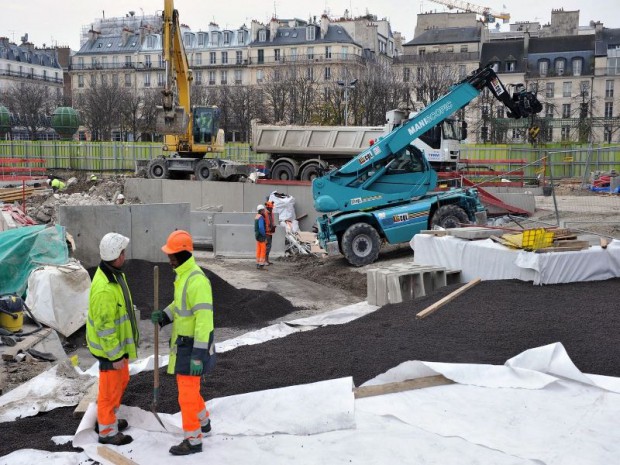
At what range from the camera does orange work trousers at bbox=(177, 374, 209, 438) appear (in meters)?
5.75

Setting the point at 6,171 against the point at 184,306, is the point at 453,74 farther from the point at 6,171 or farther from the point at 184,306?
the point at 184,306

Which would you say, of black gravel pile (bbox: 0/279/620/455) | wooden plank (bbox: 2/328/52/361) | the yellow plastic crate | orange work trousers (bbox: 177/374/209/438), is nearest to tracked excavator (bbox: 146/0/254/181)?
wooden plank (bbox: 2/328/52/361)

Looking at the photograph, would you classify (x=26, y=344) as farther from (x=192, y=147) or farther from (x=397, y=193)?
(x=192, y=147)

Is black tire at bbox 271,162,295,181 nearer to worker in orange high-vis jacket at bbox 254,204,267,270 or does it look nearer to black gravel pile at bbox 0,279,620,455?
worker in orange high-vis jacket at bbox 254,204,267,270

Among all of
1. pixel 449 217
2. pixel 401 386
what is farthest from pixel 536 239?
pixel 449 217

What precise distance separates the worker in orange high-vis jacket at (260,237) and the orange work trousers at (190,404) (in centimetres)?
1260

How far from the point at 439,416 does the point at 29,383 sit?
15.1 ft

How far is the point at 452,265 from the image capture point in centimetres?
1311

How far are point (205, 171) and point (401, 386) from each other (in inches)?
973

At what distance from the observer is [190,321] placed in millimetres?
5793

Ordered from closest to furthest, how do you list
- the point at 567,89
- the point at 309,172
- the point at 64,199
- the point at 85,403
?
the point at 85,403
the point at 309,172
the point at 64,199
the point at 567,89

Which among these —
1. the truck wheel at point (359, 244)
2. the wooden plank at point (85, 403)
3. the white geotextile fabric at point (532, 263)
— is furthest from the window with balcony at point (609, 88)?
the wooden plank at point (85, 403)

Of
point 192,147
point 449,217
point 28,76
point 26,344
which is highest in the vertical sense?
point 28,76

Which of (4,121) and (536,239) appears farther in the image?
(4,121)
